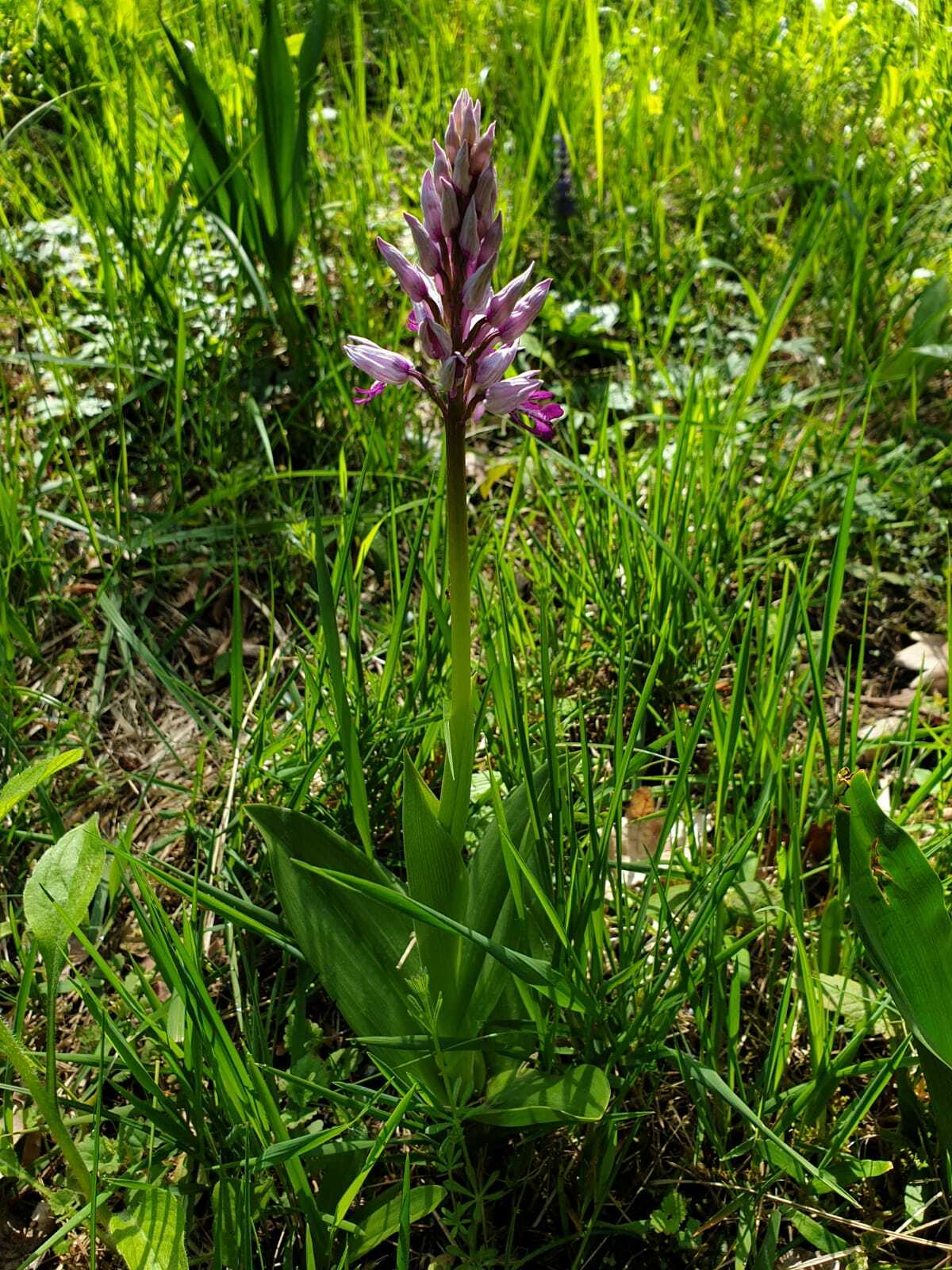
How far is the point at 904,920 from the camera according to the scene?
1271 millimetres

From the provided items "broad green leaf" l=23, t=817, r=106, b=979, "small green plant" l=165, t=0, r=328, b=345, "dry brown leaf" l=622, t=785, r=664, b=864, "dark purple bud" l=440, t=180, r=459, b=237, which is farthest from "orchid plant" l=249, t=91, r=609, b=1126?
"small green plant" l=165, t=0, r=328, b=345

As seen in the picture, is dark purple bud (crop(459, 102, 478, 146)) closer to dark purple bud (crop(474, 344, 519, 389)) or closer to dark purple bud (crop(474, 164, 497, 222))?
dark purple bud (crop(474, 164, 497, 222))

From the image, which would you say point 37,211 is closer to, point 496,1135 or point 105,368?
point 105,368

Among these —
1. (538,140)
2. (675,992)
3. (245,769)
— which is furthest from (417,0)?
(675,992)

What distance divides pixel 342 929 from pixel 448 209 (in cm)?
94

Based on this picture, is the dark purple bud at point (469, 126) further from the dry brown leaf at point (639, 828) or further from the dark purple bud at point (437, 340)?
the dry brown leaf at point (639, 828)

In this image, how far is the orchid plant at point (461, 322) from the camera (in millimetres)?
1164

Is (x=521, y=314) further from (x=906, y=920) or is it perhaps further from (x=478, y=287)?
(x=906, y=920)

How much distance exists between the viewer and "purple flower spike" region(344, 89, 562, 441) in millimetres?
1159

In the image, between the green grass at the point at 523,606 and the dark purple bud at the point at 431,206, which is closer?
the dark purple bud at the point at 431,206

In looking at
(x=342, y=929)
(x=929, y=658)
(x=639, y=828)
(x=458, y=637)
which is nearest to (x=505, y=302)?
(x=458, y=637)

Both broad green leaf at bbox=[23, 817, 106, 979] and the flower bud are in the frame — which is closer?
the flower bud

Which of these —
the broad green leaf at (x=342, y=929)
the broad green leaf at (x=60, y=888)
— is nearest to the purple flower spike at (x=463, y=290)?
the broad green leaf at (x=342, y=929)

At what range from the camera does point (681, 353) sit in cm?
312
